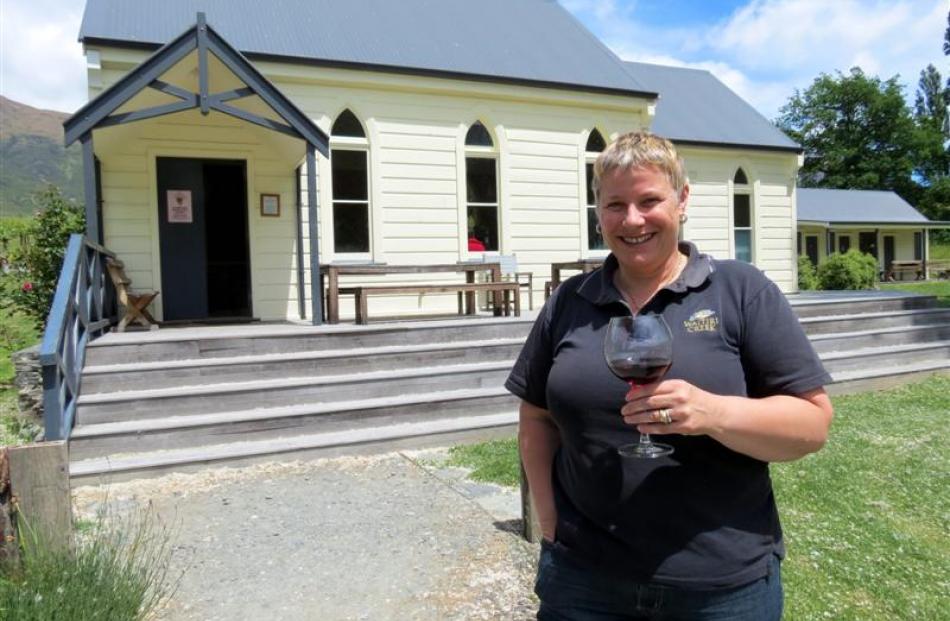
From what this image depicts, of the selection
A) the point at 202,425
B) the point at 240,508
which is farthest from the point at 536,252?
the point at 240,508

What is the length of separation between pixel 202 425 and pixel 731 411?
541 centimetres

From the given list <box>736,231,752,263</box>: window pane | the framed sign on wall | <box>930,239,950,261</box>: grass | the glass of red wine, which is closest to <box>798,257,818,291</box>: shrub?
<box>736,231,752,263</box>: window pane

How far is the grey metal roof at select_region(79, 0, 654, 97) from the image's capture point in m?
9.77

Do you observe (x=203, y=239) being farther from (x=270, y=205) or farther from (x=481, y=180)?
(x=481, y=180)

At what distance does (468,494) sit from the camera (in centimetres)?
507

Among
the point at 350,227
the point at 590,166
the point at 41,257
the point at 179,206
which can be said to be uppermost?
the point at 590,166

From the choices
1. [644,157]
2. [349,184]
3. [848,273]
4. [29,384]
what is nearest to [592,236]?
[349,184]

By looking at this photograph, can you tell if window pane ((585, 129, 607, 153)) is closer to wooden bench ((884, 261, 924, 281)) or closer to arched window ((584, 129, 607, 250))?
arched window ((584, 129, 607, 250))

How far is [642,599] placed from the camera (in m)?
1.67

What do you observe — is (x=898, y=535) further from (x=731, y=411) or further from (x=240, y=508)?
(x=240, y=508)

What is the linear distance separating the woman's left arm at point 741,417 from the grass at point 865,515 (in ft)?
6.66

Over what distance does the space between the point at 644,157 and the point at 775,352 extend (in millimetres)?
563

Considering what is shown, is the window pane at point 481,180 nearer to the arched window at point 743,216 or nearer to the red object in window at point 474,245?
the red object in window at point 474,245

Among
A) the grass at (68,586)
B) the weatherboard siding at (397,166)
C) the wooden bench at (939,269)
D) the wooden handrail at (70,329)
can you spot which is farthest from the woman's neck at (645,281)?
the wooden bench at (939,269)
